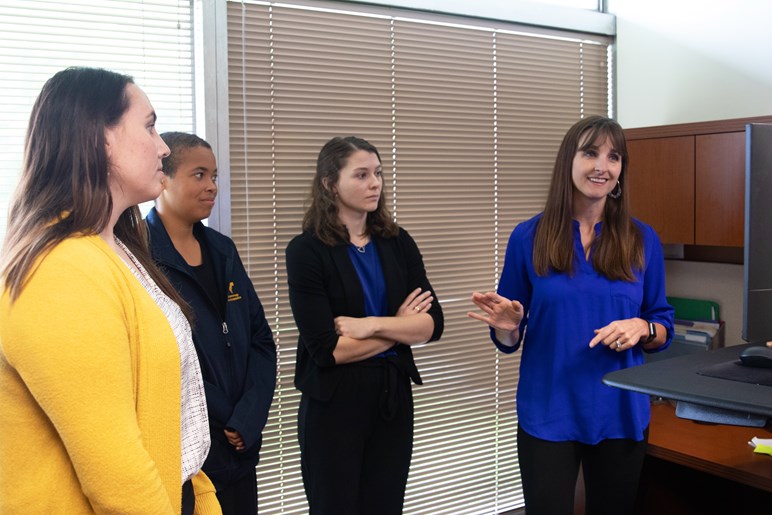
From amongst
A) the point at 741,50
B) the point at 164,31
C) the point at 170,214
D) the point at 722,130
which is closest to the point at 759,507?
the point at 722,130

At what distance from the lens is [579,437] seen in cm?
202

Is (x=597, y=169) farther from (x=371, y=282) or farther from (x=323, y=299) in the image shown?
(x=323, y=299)

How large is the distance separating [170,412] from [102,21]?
1781 millimetres

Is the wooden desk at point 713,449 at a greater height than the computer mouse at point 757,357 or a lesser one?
lesser

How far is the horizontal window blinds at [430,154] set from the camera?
2.75m

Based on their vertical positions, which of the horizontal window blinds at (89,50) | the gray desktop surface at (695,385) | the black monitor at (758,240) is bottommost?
the gray desktop surface at (695,385)

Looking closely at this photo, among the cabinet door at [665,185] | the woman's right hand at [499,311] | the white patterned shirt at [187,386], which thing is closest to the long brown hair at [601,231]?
the woman's right hand at [499,311]

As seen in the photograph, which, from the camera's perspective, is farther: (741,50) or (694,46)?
(694,46)

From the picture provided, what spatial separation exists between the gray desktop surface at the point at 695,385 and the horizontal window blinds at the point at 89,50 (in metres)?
1.84

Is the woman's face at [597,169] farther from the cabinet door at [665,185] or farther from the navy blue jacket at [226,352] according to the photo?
the navy blue jacket at [226,352]

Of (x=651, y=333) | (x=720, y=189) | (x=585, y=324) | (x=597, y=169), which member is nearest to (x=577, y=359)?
(x=585, y=324)

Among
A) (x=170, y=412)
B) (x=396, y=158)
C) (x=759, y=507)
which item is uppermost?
(x=396, y=158)

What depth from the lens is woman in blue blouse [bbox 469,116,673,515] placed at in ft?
6.62

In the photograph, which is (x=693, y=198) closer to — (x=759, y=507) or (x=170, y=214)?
(x=759, y=507)
